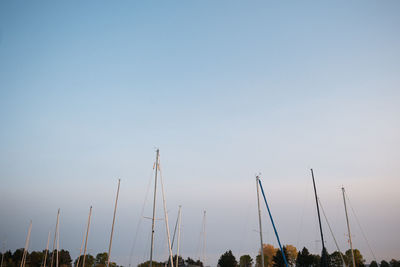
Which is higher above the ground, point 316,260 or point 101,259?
point 316,260

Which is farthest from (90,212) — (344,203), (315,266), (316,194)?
(315,266)

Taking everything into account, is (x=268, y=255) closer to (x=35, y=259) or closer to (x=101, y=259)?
(x=101, y=259)

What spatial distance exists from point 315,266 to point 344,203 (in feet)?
152

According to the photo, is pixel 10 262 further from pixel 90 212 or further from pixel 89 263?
pixel 90 212

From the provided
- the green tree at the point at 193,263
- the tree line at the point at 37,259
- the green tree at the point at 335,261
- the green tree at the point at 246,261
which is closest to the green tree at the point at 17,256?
the tree line at the point at 37,259

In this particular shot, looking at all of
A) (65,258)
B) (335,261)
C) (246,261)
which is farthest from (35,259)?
(335,261)

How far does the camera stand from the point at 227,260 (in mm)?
86125

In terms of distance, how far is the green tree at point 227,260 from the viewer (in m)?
85.3

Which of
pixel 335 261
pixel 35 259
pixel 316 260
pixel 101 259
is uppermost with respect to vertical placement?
pixel 316 260

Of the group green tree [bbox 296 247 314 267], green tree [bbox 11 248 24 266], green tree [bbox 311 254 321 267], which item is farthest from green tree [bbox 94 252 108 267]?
green tree [bbox 311 254 321 267]

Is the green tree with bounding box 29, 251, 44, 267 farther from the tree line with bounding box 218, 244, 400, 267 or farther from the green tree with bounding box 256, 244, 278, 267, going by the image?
the green tree with bounding box 256, 244, 278, 267

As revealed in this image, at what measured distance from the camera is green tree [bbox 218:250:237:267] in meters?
85.3

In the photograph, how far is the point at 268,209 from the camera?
3503 cm

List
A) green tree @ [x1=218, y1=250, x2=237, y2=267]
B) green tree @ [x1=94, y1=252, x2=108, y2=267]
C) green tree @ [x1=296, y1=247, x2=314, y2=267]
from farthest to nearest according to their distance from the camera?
green tree @ [x1=94, y1=252, x2=108, y2=267], green tree @ [x1=218, y1=250, x2=237, y2=267], green tree @ [x1=296, y1=247, x2=314, y2=267]
